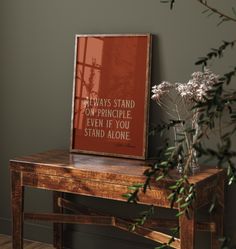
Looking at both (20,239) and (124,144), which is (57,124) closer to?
(124,144)

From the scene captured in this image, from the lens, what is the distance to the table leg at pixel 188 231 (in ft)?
8.77

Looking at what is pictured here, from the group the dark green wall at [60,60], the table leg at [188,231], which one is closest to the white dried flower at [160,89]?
the dark green wall at [60,60]

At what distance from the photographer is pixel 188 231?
8.80 feet

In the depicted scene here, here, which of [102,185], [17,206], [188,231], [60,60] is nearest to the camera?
[188,231]

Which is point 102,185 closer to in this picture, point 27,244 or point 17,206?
point 17,206

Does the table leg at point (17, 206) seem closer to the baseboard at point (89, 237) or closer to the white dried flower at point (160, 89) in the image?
the baseboard at point (89, 237)

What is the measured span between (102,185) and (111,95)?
76 cm

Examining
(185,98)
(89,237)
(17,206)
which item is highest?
(185,98)

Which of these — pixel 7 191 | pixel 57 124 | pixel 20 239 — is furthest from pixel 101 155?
pixel 7 191

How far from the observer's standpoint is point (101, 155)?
11.3ft

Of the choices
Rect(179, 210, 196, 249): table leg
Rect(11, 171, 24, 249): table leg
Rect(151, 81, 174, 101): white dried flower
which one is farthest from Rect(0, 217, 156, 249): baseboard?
Rect(151, 81, 174, 101): white dried flower

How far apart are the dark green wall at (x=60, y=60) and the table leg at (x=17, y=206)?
1.84 ft

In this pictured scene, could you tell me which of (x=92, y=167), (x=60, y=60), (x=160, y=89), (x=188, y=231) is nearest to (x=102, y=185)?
(x=92, y=167)

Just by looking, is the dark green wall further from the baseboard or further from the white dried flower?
the white dried flower
